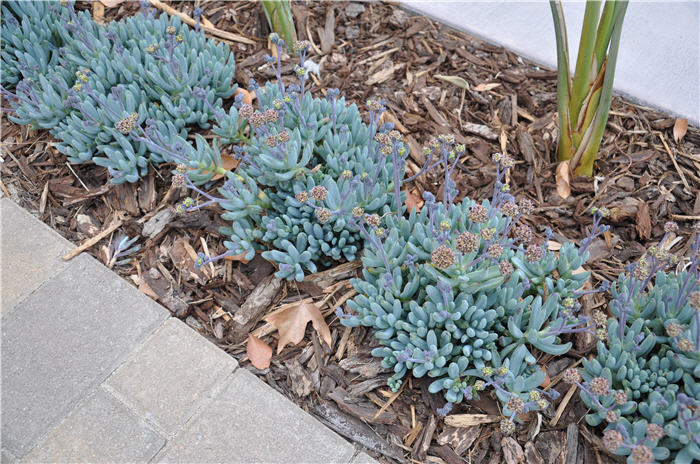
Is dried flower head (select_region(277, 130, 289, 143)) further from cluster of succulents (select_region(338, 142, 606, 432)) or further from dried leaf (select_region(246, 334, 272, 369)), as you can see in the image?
dried leaf (select_region(246, 334, 272, 369))

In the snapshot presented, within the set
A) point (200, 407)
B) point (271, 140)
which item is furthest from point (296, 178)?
point (200, 407)

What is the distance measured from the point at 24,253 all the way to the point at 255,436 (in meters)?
1.54

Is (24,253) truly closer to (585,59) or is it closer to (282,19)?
(282,19)

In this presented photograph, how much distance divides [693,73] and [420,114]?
166cm

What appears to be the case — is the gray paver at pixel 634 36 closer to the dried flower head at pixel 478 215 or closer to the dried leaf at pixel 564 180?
the dried leaf at pixel 564 180

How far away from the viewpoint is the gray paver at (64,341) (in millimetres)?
2332

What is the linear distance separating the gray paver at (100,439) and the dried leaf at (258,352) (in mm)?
476

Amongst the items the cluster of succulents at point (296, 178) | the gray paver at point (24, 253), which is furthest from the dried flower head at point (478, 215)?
the gray paver at point (24, 253)

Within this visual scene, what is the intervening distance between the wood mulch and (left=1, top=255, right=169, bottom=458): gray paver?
0.40 ft

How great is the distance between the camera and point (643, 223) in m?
2.72

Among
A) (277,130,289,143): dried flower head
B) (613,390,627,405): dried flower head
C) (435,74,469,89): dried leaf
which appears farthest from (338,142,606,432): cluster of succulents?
(435,74,469,89): dried leaf

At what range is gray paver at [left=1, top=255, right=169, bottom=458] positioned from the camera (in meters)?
2.33

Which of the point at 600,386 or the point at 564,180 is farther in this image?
the point at 564,180

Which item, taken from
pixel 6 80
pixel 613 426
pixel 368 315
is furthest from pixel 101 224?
pixel 613 426
